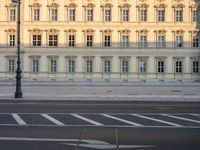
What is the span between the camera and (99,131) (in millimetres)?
11484

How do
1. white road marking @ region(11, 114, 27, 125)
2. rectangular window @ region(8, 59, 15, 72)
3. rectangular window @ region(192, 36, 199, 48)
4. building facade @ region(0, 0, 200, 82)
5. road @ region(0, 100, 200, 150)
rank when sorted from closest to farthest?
1. road @ region(0, 100, 200, 150)
2. white road marking @ region(11, 114, 27, 125)
3. building facade @ region(0, 0, 200, 82)
4. rectangular window @ region(8, 59, 15, 72)
5. rectangular window @ region(192, 36, 199, 48)

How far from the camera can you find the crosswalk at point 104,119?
509 inches

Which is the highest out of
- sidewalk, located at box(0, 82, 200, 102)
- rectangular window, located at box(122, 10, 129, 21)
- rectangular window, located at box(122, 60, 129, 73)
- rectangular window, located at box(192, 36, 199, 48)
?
rectangular window, located at box(122, 10, 129, 21)

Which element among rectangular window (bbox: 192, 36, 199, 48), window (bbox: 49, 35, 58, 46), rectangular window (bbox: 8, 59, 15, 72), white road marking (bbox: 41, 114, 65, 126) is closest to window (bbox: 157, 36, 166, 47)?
rectangular window (bbox: 192, 36, 199, 48)

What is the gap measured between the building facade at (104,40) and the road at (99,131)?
41355 mm

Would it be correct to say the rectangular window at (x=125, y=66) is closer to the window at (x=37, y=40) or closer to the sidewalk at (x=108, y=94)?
the window at (x=37, y=40)

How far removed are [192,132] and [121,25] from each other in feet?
156

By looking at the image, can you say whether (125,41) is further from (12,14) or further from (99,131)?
(99,131)

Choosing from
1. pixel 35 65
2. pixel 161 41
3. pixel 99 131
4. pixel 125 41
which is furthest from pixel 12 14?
pixel 99 131

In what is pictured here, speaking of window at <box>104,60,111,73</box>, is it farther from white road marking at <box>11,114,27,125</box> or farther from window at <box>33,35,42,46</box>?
white road marking at <box>11,114,27,125</box>

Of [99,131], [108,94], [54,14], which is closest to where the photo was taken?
[99,131]

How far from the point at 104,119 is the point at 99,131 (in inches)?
109

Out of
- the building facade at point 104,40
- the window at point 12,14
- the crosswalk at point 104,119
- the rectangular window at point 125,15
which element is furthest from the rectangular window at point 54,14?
the crosswalk at point 104,119

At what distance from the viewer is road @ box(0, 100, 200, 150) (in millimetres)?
9391
